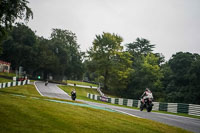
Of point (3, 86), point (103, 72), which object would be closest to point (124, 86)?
point (103, 72)

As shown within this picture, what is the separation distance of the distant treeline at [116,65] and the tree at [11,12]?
41226 millimetres

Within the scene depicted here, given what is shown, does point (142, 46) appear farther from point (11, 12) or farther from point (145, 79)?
point (11, 12)

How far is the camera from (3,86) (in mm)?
35125

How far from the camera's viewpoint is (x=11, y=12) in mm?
14312

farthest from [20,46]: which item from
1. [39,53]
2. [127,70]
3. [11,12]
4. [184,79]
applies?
[11,12]

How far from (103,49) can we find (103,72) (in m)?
6.44

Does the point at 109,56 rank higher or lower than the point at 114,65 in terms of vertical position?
higher

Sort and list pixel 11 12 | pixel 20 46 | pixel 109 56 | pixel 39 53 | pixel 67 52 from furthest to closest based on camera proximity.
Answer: pixel 67 52 → pixel 39 53 → pixel 20 46 → pixel 109 56 → pixel 11 12

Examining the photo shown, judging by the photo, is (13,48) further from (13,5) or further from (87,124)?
(87,124)

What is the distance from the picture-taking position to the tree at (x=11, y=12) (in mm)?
13723

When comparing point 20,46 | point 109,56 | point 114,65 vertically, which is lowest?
point 114,65

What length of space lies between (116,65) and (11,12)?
46.6 metres

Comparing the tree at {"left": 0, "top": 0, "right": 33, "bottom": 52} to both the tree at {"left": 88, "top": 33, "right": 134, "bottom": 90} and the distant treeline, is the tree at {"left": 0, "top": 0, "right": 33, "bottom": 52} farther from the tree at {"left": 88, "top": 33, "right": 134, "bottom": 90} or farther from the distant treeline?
the tree at {"left": 88, "top": 33, "right": 134, "bottom": 90}

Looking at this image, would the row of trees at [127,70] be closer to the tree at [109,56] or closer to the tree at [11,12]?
the tree at [109,56]
